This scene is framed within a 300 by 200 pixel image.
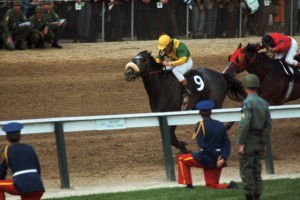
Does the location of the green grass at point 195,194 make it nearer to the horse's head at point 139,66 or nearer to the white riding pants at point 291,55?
the horse's head at point 139,66

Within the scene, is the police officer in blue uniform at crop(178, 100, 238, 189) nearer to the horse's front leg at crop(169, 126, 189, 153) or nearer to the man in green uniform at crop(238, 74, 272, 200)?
the man in green uniform at crop(238, 74, 272, 200)

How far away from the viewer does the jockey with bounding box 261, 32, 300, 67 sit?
20.7 m

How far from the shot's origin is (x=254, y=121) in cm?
1391

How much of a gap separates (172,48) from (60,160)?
178 inches

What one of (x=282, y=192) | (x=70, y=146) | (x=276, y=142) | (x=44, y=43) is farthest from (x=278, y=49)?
(x=44, y=43)

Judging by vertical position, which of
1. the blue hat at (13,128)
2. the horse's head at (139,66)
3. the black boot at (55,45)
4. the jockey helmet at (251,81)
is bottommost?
the black boot at (55,45)

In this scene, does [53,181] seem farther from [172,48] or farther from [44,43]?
[44,43]

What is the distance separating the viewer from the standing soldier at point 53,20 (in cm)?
2653

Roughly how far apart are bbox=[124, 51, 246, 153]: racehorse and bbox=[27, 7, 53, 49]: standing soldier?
6915 millimetres

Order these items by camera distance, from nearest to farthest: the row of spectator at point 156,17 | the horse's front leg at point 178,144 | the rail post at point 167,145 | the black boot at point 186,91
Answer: the rail post at point 167,145
the horse's front leg at point 178,144
the black boot at point 186,91
the row of spectator at point 156,17

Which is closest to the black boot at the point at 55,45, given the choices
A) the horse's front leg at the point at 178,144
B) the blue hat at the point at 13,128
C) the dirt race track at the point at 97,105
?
the dirt race track at the point at 97,105

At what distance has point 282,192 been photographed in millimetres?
14969

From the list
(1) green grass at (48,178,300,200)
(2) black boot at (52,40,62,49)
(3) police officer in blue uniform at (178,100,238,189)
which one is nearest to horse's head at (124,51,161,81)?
(1) green grass at (48,178,300,200)

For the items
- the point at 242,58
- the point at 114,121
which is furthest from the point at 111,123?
the point at 242,58
